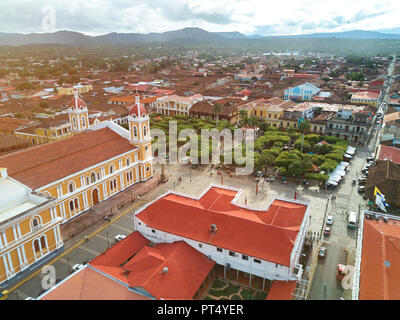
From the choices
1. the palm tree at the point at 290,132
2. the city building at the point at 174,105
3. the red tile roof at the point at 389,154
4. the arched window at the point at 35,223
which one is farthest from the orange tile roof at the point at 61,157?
the city building at the point at 174,105

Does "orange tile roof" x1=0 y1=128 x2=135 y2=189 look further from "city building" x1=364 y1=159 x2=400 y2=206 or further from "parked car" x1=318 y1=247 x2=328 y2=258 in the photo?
"city building" x1=364 y1=159 x2=400 y2=206

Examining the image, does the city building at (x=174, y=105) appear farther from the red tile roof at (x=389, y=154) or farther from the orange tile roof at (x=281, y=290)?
the orange tile roof at (x=281, y=290)

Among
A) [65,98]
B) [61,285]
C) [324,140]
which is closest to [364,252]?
[61,285]

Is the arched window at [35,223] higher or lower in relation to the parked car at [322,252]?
higher

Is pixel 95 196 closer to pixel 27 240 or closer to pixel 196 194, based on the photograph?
pixel 27 240

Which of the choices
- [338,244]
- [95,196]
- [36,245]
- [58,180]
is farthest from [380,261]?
[95,196]

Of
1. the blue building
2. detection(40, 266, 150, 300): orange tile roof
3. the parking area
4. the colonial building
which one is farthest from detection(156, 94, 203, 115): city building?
detection(40, 266, 150, 300): orange tile roof
